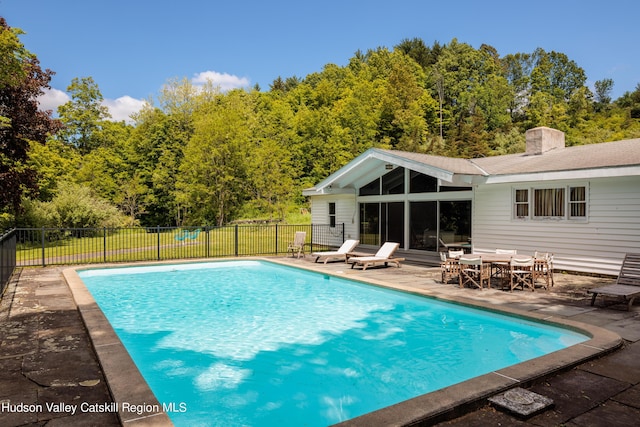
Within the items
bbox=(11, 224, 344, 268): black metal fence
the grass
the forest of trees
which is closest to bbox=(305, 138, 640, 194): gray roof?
bbox=(11, 224, 344, 268): black metal fence

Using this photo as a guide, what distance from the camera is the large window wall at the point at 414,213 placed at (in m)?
13.7

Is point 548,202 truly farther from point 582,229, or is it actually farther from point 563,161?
point 563,161

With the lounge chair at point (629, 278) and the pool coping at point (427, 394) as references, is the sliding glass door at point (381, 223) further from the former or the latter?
the pool coping at point (427, 394)

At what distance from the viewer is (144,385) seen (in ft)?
12.8

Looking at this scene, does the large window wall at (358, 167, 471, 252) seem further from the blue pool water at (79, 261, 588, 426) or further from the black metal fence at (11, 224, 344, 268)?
the blue pool water at (79, 261, 588, 426)

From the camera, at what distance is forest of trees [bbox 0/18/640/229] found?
23.8 m

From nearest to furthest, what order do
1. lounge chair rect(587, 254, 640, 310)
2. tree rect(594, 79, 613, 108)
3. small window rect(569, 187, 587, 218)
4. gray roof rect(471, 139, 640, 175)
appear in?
1. lounge chair rect(587, 254, 640, 310)
2. gray roof rect(471, 139, 640, 175)
3. small window rect(569, 187, 587, 218)
4. tree rect(594, 79, 613, 108)

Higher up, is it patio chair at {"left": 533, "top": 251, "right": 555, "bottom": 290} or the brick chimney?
the brick chimney

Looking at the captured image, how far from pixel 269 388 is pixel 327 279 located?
7.00 meters

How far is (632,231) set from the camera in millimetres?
9812

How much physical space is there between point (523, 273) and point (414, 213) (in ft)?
19.7

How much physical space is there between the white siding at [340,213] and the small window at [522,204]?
7.07 metres

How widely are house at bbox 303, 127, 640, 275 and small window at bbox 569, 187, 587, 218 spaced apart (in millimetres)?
24

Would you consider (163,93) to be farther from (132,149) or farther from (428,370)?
(428,370)
